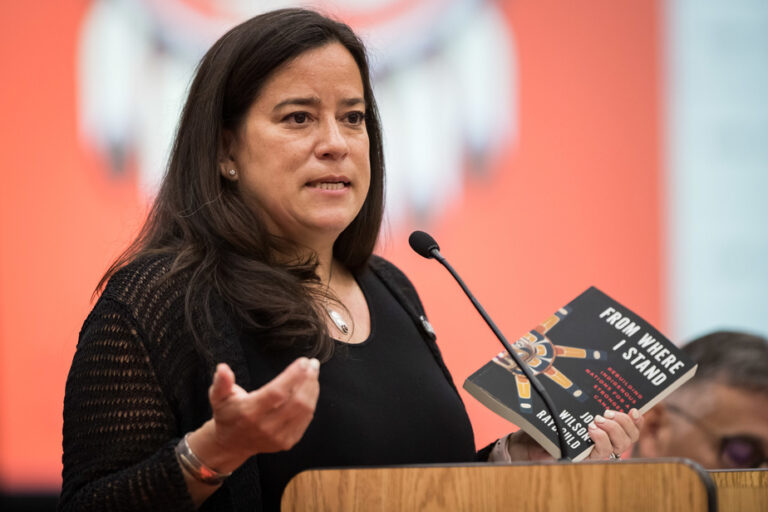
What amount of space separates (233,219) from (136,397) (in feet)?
1.28

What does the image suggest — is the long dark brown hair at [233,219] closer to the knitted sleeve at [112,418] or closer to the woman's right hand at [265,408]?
the knitted sleeve at [112,418]

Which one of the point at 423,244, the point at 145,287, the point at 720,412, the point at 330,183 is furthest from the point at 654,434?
the point at 145,287

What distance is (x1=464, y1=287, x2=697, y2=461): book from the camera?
157 centimetres

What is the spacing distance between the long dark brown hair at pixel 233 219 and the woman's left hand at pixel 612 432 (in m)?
0.47

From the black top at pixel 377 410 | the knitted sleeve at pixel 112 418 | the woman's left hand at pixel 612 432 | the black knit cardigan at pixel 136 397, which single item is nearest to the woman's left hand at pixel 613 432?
the woman's left hand at pixel 612 432

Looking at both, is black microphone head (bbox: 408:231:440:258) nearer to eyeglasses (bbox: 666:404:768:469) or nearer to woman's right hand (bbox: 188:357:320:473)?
woman's right hand (bbox: 188:357:320:473)

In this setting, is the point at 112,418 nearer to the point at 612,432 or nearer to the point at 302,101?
the point at 302,101

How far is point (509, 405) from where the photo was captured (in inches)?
61.6

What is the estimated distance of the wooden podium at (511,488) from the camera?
3.56 ft

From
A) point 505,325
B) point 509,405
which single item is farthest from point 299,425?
→ point 505,325

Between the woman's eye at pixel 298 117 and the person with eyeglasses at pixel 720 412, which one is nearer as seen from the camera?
the woman's eye at pixel 298 117

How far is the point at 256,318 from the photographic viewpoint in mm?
1524

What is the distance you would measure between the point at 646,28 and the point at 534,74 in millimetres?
431

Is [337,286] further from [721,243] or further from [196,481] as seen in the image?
[721,243]
